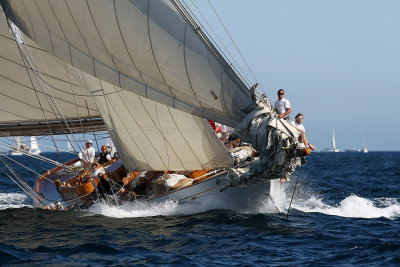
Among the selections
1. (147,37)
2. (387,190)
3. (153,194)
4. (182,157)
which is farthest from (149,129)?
(387,190)

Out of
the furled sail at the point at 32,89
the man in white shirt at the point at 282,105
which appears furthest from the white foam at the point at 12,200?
the man in white shirt at the point at 282,105

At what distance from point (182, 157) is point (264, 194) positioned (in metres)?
2.24

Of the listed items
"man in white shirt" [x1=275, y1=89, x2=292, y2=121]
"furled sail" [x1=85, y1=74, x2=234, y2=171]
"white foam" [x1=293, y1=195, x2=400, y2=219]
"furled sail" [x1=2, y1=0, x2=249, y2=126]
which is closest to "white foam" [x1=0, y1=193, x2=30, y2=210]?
"furled sail" [x1=85, y1=74, x2=234, y2=171]

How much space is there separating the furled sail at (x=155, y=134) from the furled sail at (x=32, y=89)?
1.67 metres

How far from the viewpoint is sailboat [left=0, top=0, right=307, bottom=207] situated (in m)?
12.7

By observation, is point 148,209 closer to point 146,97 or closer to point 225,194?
point 225,194

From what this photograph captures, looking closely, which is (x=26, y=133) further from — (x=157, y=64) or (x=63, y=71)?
(x=157, y=64)

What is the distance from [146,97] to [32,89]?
20.3 ft

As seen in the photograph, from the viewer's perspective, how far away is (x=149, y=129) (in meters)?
15.8

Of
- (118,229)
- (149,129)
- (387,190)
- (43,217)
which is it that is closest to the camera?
(118,229)

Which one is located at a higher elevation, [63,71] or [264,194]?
[63,71]

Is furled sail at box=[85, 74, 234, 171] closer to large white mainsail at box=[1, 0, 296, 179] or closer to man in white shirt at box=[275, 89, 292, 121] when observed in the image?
large white mainsail at box=[1, 0, 296, 179]

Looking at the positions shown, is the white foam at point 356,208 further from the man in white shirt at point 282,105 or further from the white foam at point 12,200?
the white foam at point 12,200

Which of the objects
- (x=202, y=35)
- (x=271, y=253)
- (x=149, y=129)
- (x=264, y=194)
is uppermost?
(x=202, y=35)
